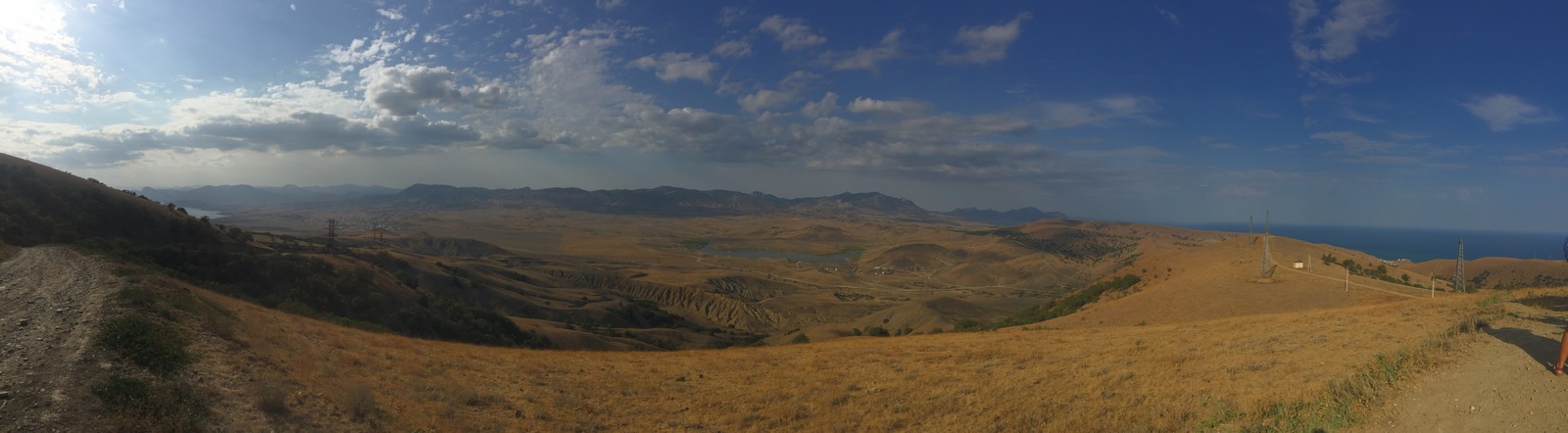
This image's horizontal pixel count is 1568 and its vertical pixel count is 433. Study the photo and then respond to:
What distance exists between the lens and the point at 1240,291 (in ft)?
102

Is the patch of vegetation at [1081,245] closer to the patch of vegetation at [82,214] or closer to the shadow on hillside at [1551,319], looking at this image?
the shadow on hillside at [1551,319]

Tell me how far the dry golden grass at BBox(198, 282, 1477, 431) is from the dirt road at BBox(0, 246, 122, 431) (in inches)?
66.1

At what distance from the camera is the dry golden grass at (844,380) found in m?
11.1

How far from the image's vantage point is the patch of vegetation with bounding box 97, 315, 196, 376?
10.1 meters

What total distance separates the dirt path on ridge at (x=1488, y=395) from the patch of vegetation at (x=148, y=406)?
15745 millimetres

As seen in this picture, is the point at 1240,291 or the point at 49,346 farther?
the point at 1240,291

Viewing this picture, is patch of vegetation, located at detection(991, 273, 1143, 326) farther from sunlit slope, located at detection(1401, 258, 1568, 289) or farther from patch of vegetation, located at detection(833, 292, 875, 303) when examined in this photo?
patch of vegetation, located at detection(833, 292, 875, 303)

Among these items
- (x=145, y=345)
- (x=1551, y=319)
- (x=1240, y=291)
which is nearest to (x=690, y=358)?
(x=145, y=345)

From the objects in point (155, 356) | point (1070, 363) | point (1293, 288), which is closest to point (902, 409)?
point (1070, 363)

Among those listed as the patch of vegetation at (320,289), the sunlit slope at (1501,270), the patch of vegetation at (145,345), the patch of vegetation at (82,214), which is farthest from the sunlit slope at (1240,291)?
the patch of vegetation at (82,214)

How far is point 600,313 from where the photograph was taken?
60.3m

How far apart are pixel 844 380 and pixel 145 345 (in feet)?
46.3

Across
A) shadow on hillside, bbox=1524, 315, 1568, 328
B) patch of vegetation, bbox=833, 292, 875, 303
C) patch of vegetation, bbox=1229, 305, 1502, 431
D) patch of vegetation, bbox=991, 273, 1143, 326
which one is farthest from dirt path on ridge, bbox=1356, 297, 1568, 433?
patch of vegetation, bbox=833, 292, 875, 303

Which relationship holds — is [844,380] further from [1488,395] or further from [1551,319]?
[1551,319]
